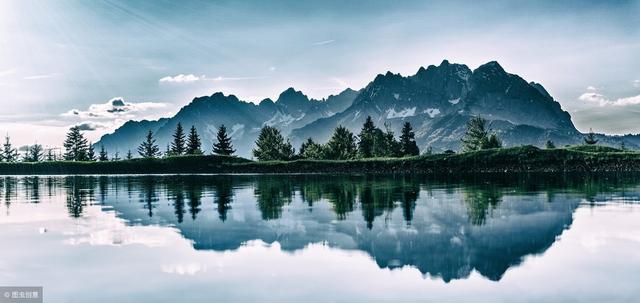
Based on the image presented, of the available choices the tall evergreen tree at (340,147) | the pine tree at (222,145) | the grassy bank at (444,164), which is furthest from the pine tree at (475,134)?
the pine tree at (222,145)

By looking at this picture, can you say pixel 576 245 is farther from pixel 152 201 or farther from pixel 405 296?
pixel 152 201

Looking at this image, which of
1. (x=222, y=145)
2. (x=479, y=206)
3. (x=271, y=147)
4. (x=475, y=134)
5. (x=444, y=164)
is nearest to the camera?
(x=479, y=206)

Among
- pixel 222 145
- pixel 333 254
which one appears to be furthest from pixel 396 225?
pixel 222 145

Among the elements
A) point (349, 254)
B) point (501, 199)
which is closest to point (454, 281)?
point (349, 254)

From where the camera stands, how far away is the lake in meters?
12.6

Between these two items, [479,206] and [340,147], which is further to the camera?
[340,147]

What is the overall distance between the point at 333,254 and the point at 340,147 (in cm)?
12222

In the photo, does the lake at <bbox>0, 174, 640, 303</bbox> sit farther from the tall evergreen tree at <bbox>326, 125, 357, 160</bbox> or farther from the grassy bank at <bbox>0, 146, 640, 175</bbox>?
the tall evergreen tree at <bbox>326, 125, 357, 160</bbox>

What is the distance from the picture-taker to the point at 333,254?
55.7ft

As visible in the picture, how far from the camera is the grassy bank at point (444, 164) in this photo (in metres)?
90.8

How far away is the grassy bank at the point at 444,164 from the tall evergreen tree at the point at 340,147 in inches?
968

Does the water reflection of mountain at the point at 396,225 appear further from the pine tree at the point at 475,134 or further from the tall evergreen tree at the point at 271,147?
the tall evergreen tree at the point at 271,147

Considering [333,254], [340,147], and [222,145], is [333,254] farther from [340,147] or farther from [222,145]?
[222,145]

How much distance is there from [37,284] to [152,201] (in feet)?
82.1
